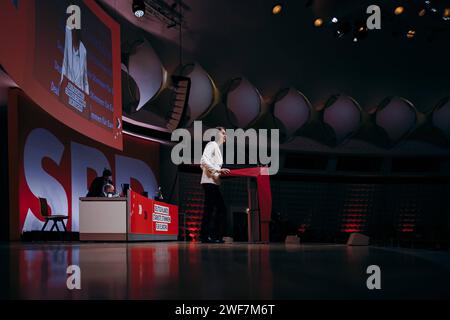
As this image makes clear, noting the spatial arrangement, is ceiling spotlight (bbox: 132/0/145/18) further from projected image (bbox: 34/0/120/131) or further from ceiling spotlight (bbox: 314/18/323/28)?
ceiling spotlight (bbox: 314/18/323/28)

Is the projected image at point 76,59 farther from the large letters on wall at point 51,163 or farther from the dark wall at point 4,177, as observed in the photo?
the dark wall at point 4,177

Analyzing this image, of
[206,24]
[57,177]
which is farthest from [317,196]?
[57,177]

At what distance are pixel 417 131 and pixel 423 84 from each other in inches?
74.9

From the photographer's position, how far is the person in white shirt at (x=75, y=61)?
694 centimetres

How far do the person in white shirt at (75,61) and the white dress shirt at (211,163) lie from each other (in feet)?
8.49

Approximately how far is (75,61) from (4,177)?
4.00m

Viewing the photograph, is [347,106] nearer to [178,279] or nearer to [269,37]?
[269,37]

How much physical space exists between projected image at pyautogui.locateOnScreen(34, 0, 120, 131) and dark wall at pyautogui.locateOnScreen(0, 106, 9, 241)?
9.12ft

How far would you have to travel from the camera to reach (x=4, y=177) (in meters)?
9.92

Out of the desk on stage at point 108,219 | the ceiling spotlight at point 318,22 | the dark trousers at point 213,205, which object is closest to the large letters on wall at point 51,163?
the desk on stage at point 108,219

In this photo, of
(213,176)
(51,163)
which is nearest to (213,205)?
(213,176)

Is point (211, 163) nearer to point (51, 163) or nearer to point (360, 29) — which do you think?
point (51, 163)
